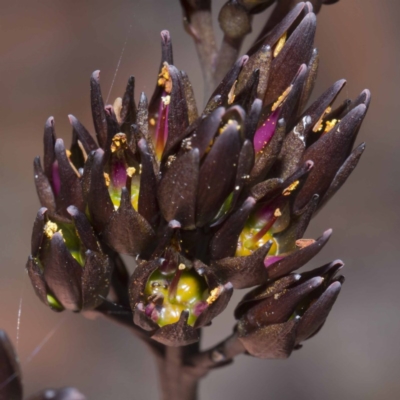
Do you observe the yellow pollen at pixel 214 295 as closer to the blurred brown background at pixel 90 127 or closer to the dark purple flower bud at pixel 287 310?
the dark purple flower bud at pixel 287 310

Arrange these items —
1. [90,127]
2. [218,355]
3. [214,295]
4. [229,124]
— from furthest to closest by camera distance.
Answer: [90,127] → [218,355] → [214,295] → [229,124]

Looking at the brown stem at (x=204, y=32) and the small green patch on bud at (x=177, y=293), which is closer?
the small green patch on bud at (x=177, y=293)

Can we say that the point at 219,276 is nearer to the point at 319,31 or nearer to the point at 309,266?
the point at 309,266

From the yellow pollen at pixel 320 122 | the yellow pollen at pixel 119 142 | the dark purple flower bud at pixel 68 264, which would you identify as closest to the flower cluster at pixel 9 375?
the dark purple flower bud at pixel 68 264

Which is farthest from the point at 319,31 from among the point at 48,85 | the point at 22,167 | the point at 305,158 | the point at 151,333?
the point at 151,333

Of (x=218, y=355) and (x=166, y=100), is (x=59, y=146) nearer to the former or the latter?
(x=166, y=100)

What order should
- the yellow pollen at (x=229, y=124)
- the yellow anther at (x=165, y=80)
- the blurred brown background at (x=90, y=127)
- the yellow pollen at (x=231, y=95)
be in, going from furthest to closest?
the blurred brown background at (x=90, y=127) → the yellow anther at (x=165, y=80) → the yellow pollen at (x=231, y=95) → the yellow pollen at (x=229, y=124)

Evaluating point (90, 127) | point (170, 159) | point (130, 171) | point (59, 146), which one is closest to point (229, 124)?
point (170, 159)
